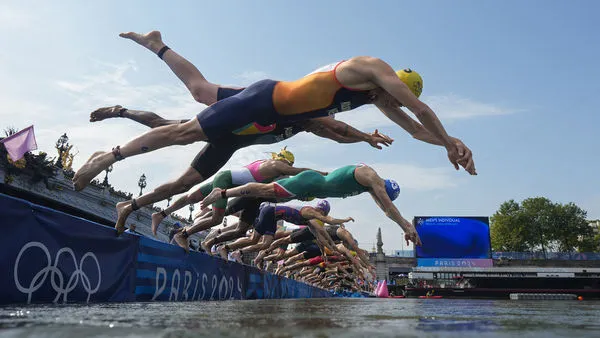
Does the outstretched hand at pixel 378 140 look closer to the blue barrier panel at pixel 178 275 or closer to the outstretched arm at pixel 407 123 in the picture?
the outstretched arm at pixel 407 123

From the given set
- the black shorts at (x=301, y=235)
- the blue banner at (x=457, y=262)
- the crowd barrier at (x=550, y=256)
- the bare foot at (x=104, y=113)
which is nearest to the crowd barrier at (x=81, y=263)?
the bare foot at (x=104, y=113)

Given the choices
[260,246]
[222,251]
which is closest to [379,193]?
[222,251]

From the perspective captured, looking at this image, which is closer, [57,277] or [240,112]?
[57,277]

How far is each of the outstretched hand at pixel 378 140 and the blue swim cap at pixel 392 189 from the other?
264 cm

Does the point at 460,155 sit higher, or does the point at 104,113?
the point at 104,113

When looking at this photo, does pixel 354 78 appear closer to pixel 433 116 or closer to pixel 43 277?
pixel 433 116

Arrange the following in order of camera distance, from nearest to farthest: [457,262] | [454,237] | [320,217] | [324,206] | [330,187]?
[330,187]
[320,217]
[324,206]
[457,262]
[454,237]

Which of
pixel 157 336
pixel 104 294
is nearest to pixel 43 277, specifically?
pixel 104 294

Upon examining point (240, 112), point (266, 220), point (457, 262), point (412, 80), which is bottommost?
point (457, 262)

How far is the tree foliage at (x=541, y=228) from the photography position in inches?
2344

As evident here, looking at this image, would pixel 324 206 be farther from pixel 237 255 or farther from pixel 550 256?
pixel 550 256

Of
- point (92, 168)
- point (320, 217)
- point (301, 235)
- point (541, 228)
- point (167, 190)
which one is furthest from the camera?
point (541, 228)

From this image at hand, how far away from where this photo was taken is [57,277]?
132 inches

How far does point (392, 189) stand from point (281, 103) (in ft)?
13.7
